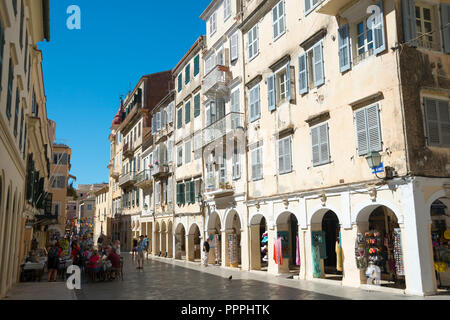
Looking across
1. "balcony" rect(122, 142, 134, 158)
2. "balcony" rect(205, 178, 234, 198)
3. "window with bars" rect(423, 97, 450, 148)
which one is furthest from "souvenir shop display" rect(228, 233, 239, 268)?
"balcony" rect(122, 142, 134, 158)

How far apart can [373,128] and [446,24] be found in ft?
14.3

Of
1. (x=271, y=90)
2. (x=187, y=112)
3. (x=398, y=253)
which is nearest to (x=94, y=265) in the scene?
(x=271, y=90)

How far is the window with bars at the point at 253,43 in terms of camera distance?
22306 mm

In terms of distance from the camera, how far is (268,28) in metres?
21.1

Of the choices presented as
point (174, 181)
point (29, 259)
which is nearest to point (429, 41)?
point (29, 259)

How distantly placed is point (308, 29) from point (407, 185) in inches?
331

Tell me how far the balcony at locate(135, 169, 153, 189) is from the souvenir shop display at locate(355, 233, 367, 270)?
2755 centimetres

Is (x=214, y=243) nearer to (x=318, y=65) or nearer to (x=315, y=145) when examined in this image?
(x=315, y=145)

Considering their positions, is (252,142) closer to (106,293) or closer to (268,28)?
(268,28)

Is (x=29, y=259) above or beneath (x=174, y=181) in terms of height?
beneath

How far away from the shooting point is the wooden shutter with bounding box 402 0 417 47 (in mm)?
13398

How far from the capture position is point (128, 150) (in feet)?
159

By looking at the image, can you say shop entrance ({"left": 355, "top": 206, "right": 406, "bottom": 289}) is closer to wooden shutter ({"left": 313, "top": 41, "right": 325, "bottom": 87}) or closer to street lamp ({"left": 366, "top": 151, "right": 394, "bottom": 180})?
street lamp ({"left": 366, "top": 151, "right": 394, "bottom": 180})
